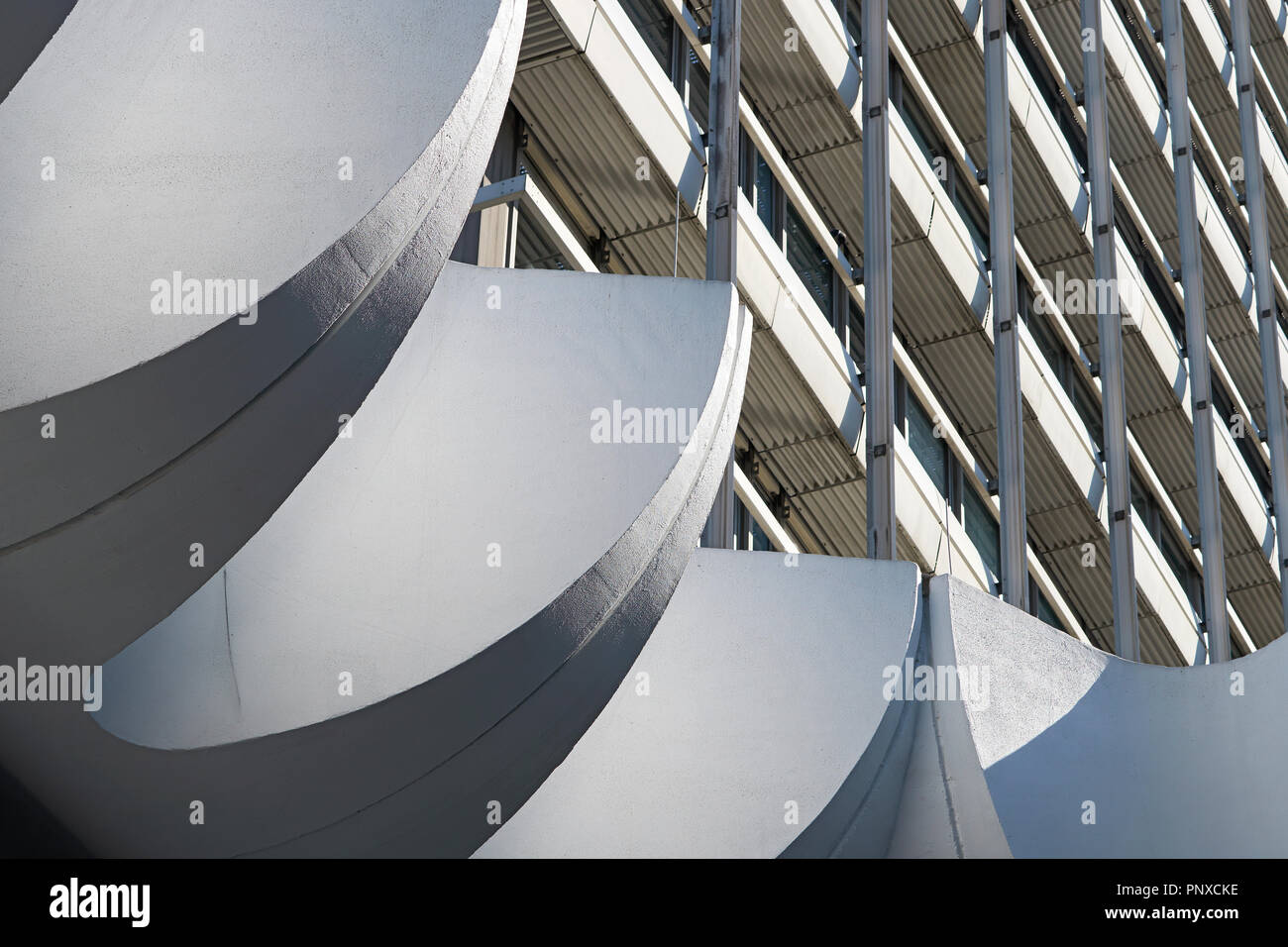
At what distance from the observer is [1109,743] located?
33.7 ft

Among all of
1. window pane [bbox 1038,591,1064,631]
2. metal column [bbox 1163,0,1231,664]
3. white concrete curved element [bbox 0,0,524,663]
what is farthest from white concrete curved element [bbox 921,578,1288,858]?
window pane [bbox 1038,591,1064,631]

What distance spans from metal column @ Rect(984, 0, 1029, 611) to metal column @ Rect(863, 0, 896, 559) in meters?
1.48

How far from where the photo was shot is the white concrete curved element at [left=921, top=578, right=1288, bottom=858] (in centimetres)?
974

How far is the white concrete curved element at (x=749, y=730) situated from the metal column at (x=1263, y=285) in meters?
9.39

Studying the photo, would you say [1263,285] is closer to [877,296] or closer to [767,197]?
[767,197]

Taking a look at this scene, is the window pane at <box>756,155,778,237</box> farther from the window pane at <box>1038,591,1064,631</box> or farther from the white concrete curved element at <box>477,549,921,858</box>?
the white concrete curved element at <box>477,549,921,858</box>

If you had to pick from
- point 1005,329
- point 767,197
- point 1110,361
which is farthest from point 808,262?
point 1005,329

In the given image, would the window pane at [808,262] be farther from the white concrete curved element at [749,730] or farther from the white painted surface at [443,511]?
the white painted surface at [443,511]

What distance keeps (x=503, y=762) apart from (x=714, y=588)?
274 cm

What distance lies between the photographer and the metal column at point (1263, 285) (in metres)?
19.4

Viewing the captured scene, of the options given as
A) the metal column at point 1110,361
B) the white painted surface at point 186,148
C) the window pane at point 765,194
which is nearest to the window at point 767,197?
the window pane at point 765,194
